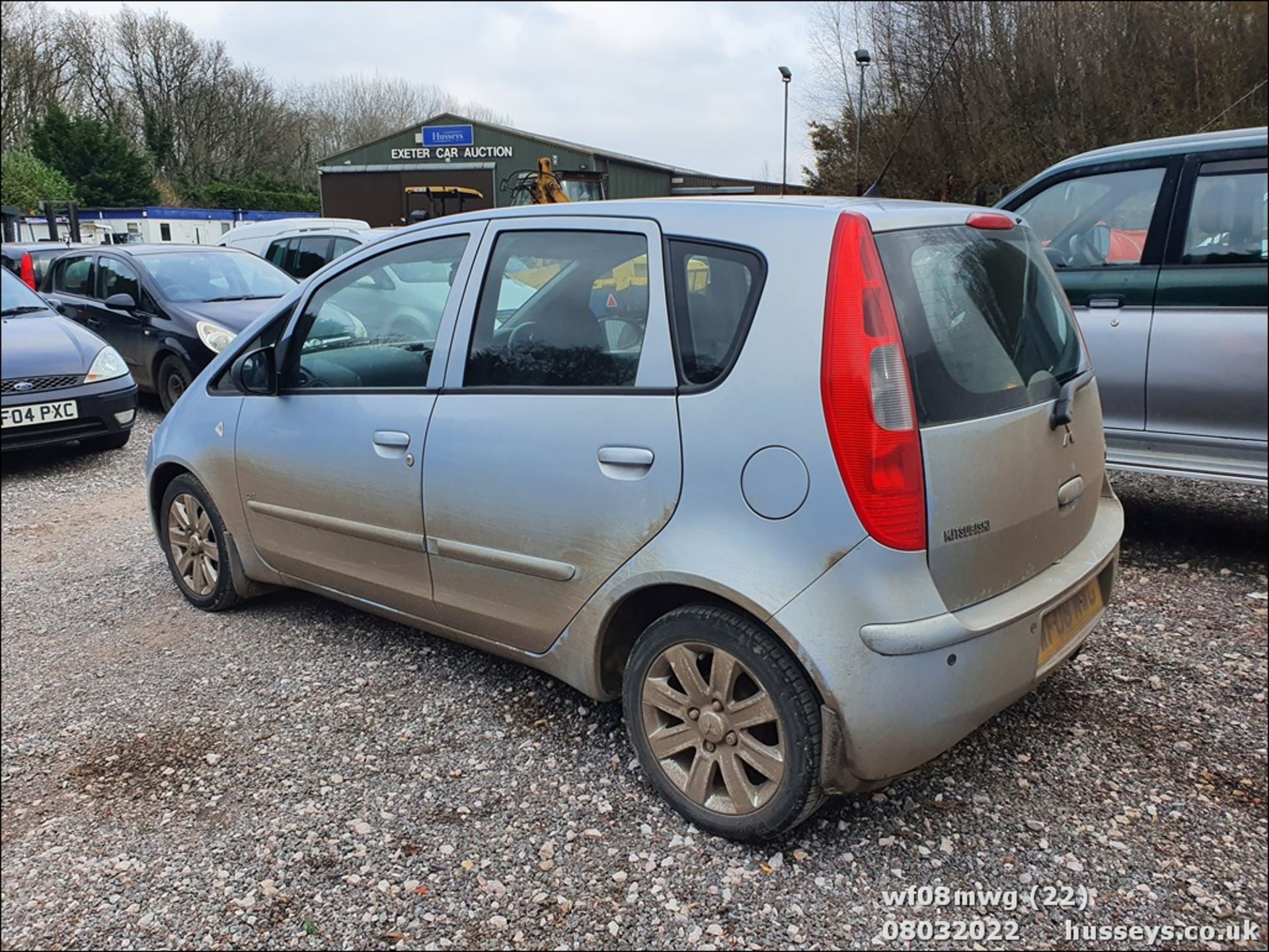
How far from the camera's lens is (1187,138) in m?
0.85

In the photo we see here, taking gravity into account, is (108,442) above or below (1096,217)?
below

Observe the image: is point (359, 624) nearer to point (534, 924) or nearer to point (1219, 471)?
point (534, 924)

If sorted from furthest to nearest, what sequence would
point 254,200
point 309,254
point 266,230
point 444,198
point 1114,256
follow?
point 444,198, point 266,230, point 254,200, point 309,254, point 1114,256

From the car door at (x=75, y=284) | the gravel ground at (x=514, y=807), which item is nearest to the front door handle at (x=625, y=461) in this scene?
the gravel ground at (x=514, y=807)

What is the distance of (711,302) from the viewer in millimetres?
2387

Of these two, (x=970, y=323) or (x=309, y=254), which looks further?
(x=309, y=254)

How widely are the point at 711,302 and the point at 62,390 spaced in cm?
577

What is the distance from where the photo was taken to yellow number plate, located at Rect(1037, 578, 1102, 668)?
236 centimetres

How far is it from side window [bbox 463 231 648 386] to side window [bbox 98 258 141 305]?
7.30 m

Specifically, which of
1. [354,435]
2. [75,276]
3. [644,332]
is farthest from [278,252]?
[644,332]

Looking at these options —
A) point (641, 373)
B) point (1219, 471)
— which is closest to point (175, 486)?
point (641, 373)

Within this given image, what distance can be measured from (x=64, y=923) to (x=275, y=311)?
87.9 inches

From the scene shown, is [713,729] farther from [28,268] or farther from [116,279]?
[28,268]

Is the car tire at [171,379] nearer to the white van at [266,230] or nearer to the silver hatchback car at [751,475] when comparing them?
the white van at [266,230]
